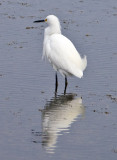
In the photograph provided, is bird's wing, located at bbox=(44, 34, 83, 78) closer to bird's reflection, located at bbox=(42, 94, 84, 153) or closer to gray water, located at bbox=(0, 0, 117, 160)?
gray water, located at bbox=(0, 0, 117, 160)

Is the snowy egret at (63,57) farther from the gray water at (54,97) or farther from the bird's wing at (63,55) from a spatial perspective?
the gray water at (54,97)

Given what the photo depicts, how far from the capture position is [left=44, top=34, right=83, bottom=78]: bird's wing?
52.3 feet

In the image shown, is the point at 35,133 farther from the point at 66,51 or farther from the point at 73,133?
the point at 66,51

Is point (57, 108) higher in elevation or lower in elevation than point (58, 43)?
lower

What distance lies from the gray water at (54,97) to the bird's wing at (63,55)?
0.58 m

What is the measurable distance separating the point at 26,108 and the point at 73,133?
2.07 meters

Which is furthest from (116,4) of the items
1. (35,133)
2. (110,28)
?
(35,133)

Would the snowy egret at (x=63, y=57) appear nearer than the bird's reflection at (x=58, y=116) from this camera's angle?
No

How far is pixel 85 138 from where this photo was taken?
11.8 metres

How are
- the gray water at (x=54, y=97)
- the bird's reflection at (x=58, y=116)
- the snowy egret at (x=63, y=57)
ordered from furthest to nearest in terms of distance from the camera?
the snowy egret at (x=63, y=57)
the bird's reflection at (x=58, y=116)
the gray water at (x=54, y=97)

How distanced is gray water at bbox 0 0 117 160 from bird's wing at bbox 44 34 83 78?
579mm

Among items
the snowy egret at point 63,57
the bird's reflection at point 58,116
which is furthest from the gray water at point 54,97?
the snowy egret at point 63,57

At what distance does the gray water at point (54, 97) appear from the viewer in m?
11.2

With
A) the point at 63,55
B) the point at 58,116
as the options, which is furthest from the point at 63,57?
the point at 58,116
